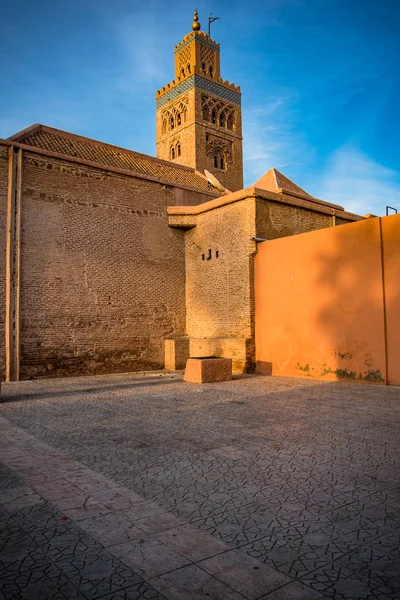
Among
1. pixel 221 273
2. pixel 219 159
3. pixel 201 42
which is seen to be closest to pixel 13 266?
pixel 221 273

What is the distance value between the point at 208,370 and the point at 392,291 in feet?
14.8

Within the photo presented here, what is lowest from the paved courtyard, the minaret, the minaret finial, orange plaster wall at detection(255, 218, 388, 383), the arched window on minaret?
the paved courtyard

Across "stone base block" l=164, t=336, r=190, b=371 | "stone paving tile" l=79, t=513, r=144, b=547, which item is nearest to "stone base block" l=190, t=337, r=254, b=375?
"stone base block" l=164, t=336, r=190, b=371

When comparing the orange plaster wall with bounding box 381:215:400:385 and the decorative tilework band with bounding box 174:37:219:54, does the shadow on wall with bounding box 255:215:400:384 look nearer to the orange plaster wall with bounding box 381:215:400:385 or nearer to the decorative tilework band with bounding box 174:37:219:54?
the orange plaster wall with bounding box 381:215:400:385

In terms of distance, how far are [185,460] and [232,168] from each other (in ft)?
113

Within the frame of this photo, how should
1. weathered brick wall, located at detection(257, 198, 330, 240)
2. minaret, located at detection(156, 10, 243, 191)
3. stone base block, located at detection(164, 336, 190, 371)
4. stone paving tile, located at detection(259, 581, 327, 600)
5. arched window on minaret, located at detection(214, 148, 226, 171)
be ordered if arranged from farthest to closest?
arched window on minaret, located at detection(214, 148, 226, 171), minaret, located at detection(156, 10, 243, 191), stone base block, located at detection(164, 336, 190, 371), weathered brick wall, located at detection(257, 198, 330, 240), stone paving tile, located at detection(259, 581, 327, 600)

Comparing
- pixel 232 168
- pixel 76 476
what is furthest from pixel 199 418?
pixel 232 168

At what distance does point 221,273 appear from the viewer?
13.5 m

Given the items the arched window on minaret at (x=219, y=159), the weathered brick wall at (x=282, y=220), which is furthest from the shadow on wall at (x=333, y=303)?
the arched window on minaret at (x=219, y=159)

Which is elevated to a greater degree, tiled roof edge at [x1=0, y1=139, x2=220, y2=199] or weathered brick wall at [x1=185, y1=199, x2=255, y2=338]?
tiled roof edge at [x1=0, y1=139, x2=220, y2=199]

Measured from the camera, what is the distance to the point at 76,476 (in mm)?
3861

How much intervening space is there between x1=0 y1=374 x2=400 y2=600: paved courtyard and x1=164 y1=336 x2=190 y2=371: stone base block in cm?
724

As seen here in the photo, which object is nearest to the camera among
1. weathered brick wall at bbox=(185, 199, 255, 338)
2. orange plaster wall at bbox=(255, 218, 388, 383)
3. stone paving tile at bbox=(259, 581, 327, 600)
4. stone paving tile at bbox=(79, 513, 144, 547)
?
stone paving tile at bbox=(259, 581, 327, 600)

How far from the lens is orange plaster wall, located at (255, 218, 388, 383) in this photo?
9766mm
